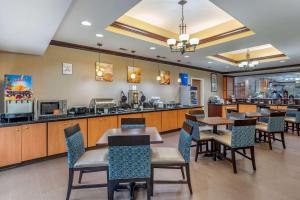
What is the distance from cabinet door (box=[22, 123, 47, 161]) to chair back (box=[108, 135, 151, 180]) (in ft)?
7.89

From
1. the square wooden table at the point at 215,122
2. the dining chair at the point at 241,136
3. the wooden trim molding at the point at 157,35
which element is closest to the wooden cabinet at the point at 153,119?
the square wooden table at the point at 215,122

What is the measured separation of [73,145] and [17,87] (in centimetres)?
225

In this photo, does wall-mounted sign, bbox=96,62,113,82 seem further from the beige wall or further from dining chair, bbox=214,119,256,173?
dining chair, bbox=214,119,256,173

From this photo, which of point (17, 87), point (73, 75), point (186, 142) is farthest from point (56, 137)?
A: point (186, 142)

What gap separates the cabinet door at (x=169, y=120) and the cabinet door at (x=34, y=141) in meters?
3.47

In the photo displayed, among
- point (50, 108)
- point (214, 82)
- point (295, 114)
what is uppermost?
point (214, 82)

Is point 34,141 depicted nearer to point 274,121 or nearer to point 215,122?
point 215,122

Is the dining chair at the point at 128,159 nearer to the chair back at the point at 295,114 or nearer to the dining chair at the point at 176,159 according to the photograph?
the dining chair at the point at 176,159

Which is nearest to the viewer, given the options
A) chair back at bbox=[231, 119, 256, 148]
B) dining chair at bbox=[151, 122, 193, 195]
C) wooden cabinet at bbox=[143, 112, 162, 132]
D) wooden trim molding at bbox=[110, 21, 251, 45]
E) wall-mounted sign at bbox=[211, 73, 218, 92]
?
dining chair at bbox=[151, 122, 193, 195]

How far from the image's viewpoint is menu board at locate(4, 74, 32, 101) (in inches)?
137

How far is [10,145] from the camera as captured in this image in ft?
10.8

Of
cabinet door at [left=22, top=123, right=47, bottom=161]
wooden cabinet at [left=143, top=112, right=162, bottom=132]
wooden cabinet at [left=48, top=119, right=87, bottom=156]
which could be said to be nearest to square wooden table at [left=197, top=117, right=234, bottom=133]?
wooden cabinet at [left=143, top=112, right=162, bottom=132]

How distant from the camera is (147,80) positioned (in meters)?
6.46

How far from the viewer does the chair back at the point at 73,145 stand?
2256 mm
